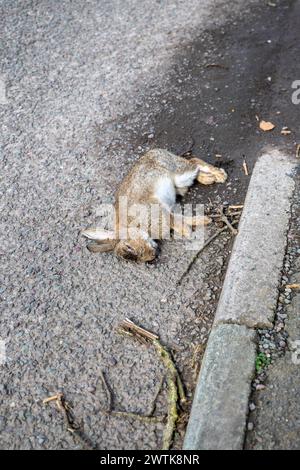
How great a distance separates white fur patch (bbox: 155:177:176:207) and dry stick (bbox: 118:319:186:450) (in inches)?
46.5

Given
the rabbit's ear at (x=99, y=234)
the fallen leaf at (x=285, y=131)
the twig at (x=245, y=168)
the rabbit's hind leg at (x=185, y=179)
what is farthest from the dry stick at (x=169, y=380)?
the fallen leaf at (x=285, y=131)

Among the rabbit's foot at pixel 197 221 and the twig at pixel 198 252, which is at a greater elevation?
the rabbit's foot at pixel 197 221

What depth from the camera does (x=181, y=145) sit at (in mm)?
5137

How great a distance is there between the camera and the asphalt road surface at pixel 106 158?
3455 mm

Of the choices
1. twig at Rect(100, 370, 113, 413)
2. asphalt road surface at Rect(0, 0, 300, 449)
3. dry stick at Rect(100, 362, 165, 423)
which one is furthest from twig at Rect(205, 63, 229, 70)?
dry stick at Rect(100, 362, 165, 423)

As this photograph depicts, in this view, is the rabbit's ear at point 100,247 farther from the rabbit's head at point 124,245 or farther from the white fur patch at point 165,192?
the white fur patch at point 165,192

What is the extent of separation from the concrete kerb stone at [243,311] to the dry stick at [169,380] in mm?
128

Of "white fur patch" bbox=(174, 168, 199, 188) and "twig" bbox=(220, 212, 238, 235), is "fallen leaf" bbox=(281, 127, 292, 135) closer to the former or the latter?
"white fur patch" bbox=(174, 168, 199, 188)

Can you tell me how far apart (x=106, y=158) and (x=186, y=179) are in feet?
2.68

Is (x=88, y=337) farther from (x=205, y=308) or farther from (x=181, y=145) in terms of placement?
(x=181, y=145)

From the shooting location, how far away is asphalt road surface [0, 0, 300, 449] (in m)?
3.46

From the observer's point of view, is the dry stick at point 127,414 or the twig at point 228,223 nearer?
the dry stick at point 127,414
